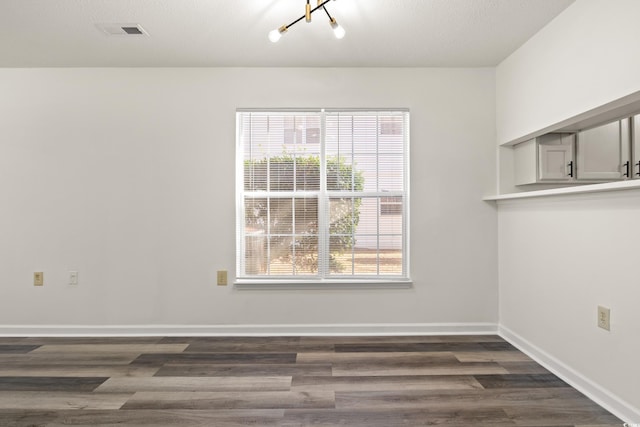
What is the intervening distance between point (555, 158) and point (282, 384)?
2552 millimetres

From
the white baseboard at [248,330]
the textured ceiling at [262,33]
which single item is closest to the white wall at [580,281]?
the white baseboard at [248,330]

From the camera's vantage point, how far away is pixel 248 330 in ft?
10.8

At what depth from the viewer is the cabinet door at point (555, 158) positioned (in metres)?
2.79

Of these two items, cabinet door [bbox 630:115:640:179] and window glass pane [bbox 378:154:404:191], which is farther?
window glass pane [bbox 378:154:404:191]

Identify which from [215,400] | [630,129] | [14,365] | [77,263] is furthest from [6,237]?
[630,129]

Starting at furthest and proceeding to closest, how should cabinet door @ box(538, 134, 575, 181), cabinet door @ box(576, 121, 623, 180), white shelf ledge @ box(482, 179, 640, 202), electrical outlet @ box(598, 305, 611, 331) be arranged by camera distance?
cabinet door @ box(538, 134, 575, 181) < cabinet door @ box(576, 121, 623, 180) < electrical outlet @ box(598, 305, 611, 331) < white shelf ledge @ box(482, 179, 640, 202)

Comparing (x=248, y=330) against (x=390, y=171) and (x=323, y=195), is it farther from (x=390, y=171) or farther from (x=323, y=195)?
(x=390, y=171)

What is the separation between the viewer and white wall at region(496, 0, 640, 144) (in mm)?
1917

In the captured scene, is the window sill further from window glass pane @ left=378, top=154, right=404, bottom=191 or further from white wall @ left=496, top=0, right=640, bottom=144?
white wall @ left=496, top=0, right=640, bottom=144

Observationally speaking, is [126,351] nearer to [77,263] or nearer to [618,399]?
[77,263]

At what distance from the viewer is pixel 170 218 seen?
332 centimetres

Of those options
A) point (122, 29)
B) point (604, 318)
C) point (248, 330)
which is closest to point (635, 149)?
point (604, 318)

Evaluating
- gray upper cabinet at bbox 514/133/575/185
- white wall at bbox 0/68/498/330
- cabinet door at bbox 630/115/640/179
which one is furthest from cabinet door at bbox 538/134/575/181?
white wall at bbox 0/68/498/330

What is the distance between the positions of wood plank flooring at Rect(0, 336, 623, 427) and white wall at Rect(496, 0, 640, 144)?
1735 millimetres
